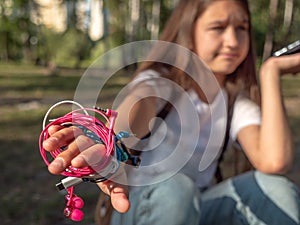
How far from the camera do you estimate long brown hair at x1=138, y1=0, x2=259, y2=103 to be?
1.29 m

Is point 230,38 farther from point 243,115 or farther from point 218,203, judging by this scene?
point 218,203

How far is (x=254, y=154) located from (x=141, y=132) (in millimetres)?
382

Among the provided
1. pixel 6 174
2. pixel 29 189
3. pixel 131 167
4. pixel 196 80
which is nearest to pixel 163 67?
pixel 196 80

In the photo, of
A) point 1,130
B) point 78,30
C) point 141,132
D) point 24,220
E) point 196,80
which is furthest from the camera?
point 78,30

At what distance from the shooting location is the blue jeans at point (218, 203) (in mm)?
1136

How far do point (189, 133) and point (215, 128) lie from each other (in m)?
0.12

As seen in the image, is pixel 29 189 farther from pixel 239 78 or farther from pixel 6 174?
pixel 239 78

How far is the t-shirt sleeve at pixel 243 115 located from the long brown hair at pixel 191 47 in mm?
32

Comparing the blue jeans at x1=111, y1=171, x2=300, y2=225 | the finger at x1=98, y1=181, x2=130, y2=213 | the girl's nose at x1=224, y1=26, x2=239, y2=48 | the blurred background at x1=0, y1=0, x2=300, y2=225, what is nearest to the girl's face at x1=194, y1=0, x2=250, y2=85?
the girl's nose at x1=224, y1=26, x2=239, y2=48

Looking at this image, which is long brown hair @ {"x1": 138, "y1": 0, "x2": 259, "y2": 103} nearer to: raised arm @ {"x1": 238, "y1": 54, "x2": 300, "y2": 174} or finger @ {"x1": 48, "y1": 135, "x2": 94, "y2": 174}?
raised arm @ {"x1": 238, "y1": 54, "x2": 300, "y2": 174}

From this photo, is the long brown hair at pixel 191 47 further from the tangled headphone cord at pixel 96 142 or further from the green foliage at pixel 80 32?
the green foliage at pixel 80 32

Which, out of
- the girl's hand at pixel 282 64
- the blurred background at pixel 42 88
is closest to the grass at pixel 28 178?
the blurred background at pixel 42 88

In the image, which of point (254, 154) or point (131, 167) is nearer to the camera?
point (131, 167)

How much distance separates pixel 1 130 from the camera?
388 cm
